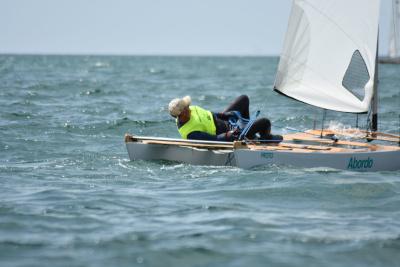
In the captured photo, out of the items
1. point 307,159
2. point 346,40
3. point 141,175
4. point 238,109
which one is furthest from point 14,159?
point 346,40

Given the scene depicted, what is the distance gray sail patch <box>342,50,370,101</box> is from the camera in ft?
36.1

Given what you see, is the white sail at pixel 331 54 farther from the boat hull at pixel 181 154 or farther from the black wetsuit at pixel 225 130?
the boat hull at pixel 181 154

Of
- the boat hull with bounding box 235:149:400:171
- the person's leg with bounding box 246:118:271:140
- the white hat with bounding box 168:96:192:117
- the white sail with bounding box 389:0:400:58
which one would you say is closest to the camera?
the boat hull with bounding box 235:149:400:171

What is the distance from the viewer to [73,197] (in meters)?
8.31

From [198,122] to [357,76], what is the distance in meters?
2.23

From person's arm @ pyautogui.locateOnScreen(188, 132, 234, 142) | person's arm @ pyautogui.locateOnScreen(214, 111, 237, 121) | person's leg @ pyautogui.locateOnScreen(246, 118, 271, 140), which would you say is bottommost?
person's arm @ pyautogui.locateOnScreen(188, 132, 234, 142)

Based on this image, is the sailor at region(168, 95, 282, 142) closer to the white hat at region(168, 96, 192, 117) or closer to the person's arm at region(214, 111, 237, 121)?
the white hat at region(168, 96, 192, 117)

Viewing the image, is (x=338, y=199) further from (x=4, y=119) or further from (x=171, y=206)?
(x=4, y=119)

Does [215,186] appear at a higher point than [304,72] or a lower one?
lower

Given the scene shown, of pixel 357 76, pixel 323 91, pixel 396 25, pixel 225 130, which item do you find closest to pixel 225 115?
pixel 225 130

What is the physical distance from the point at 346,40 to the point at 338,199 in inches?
128

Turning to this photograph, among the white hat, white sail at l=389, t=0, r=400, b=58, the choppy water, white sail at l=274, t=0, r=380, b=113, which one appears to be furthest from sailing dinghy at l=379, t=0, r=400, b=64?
the choppy water

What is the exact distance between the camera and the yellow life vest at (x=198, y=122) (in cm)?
1054

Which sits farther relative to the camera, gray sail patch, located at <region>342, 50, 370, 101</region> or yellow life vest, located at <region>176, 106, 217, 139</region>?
gray sail patch, located at <region>342, 50, 370, 101</region>
